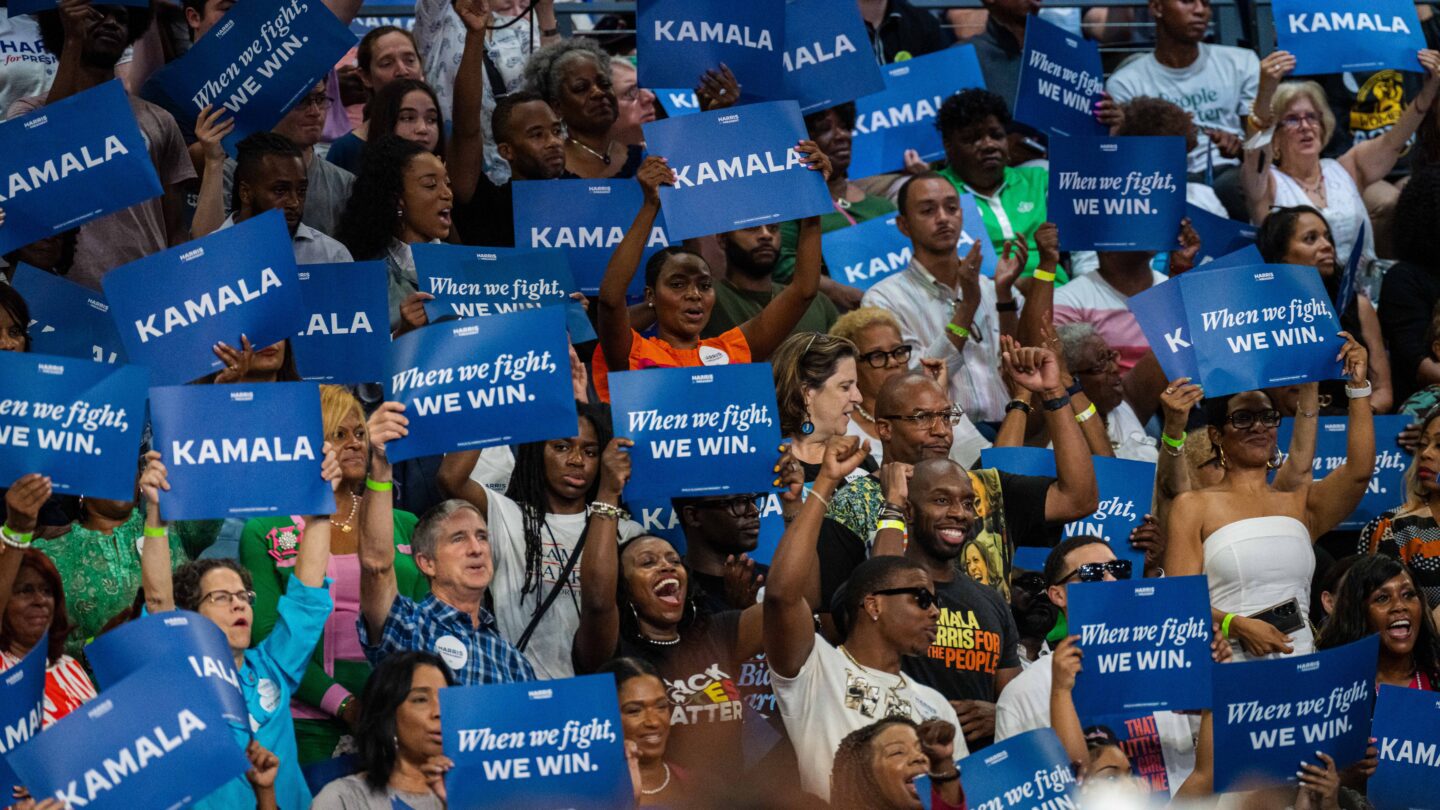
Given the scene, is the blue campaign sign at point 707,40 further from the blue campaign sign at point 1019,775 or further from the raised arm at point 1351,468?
the blue campaign sign at point 1019,775

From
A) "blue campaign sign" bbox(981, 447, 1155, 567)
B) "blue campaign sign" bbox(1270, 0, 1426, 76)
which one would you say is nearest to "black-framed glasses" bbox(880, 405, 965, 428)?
"blue campaign sign" bbox(981, 447, 1155, 567)

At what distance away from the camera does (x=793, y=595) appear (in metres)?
6.06

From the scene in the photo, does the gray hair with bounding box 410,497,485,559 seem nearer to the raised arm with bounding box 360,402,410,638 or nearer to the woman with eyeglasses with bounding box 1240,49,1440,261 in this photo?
the raised arm with bounding box 360,402,410,638

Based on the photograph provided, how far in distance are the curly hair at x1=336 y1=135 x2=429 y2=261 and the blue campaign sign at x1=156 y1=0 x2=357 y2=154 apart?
1.14 feet

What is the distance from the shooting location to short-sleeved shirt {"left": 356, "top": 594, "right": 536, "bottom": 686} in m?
6.16

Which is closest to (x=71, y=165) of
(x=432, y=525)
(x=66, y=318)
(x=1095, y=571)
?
(x=66, y=318)

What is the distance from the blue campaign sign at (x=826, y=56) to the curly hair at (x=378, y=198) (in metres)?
1.57

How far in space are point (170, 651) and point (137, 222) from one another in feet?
9.56

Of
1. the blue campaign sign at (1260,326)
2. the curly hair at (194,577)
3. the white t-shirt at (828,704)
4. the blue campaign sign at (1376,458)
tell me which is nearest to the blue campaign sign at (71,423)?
the curly hair at (194,577)

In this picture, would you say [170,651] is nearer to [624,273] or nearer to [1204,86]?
[624,273]

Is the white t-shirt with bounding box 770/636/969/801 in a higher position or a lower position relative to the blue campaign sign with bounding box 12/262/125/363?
lower

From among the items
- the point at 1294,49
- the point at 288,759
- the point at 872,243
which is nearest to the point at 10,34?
the point at 872,243

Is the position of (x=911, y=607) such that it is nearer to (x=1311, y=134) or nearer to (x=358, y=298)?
(x=358, y=298)

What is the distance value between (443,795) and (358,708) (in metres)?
0.53
